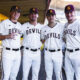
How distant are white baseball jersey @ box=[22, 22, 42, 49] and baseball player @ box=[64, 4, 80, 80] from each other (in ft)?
1.89

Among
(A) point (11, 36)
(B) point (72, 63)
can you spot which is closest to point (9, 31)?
(A) point (11, 36)

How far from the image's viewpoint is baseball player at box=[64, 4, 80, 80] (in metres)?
2.70

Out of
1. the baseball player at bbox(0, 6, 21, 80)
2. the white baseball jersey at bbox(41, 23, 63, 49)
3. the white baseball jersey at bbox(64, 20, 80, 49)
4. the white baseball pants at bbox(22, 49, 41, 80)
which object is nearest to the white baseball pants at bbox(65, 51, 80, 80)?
the white baseball jersey at bbox(64, 20, 80, 49)

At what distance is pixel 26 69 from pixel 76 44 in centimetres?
109

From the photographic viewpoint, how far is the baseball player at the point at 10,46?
2633mm

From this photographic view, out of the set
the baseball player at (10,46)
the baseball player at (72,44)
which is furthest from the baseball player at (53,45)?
the baseball player at (10,46)

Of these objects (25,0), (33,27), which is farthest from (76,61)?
(25,0)

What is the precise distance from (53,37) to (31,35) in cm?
44

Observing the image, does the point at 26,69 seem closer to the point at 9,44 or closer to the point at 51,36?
the point at 9,44

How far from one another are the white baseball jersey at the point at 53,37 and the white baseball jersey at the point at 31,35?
0.17 metres

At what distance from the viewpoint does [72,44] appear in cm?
272

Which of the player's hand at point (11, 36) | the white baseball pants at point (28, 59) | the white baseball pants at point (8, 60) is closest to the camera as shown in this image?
the player's hand at point (11, 36)

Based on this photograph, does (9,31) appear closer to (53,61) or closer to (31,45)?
(31,45)

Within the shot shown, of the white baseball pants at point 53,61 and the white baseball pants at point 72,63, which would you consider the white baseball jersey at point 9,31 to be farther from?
the white baseball pants at point 72,63
